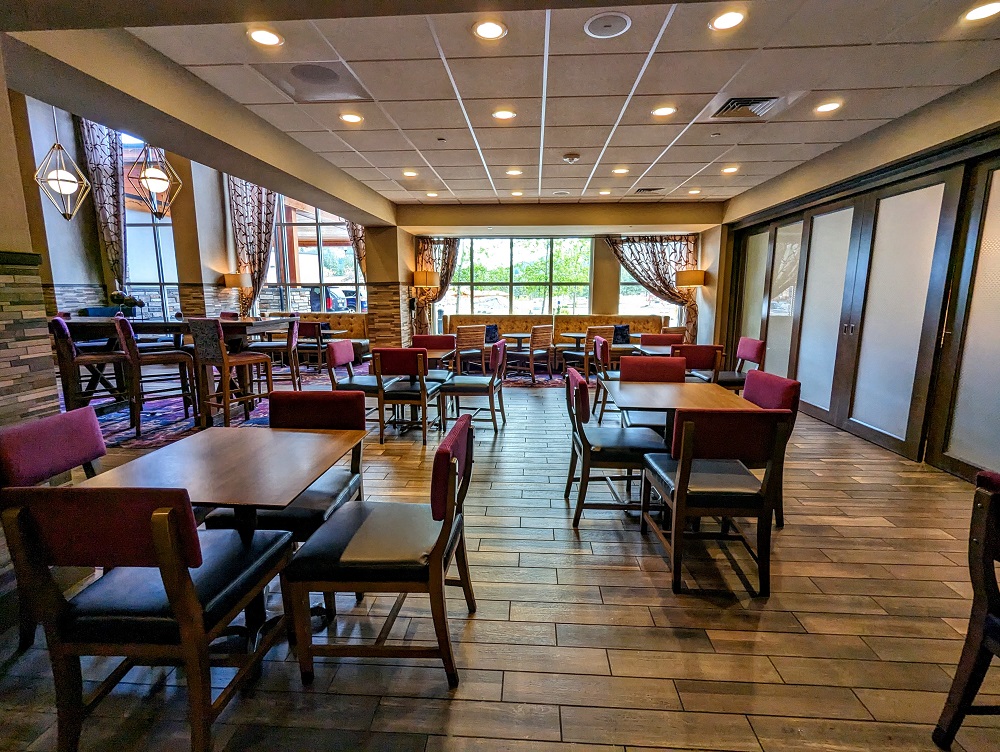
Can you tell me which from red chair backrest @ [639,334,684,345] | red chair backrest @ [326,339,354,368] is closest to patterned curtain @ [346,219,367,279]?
red chair backrest @ [326,339,354,368]

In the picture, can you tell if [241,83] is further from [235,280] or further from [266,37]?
[235,280]

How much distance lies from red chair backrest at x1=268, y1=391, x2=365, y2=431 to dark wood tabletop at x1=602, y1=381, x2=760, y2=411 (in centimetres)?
137

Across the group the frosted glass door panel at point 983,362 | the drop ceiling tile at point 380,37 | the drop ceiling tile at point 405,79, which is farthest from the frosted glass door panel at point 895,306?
the drop ceiling tile at point 380,37

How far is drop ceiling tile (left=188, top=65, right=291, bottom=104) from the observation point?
2.97 m

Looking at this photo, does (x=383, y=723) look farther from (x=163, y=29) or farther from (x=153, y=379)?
(x=153, y=379)

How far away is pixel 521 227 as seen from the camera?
25.3 ft

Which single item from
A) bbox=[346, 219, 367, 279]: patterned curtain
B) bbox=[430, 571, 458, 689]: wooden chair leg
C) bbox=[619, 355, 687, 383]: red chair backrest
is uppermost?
bbox=[346, 219, 367, 279]: patterned curtain

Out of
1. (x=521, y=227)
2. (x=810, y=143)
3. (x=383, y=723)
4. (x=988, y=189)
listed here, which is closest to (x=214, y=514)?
(x=383, y=723)

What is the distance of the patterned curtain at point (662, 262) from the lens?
8.88 m

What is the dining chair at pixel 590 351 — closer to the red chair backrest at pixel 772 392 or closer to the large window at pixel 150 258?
the red chair backrest at pixel 772 392

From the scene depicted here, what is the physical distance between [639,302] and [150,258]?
10.3m

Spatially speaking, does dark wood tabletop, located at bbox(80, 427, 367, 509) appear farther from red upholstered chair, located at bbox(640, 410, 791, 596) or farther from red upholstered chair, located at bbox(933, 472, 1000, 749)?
red upholstered chair, located at bbox(933, 472, 1000, 749)

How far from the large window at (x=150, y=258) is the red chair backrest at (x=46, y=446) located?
8946mm

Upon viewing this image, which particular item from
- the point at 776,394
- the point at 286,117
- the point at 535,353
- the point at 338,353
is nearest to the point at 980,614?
the point at 776,394
